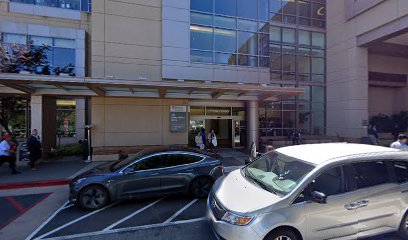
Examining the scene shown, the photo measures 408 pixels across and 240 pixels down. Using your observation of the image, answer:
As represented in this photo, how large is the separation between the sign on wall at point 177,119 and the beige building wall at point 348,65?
12.9 metres

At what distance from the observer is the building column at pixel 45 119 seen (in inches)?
426

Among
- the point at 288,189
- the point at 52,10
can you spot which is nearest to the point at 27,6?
the point at 52,10

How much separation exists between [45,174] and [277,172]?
9.05 m

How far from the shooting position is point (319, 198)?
9.90 ft

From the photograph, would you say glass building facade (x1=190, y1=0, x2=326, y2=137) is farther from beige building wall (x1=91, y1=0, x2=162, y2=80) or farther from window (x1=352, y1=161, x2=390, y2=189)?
window (x1=352, y1=161, x2=390, y2=189)

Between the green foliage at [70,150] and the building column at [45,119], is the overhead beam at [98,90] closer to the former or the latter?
the building column at [45,119]

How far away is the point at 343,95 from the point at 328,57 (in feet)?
12.6

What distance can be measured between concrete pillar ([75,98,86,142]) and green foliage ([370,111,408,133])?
999 inches

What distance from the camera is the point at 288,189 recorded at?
3307mm

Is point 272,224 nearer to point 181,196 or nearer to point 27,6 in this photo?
point 181,196

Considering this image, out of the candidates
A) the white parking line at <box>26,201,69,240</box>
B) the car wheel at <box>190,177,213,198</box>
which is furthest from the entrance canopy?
the white parking line at <box>26,201,69,240</box>

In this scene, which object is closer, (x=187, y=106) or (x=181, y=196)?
(x=181, y=196)

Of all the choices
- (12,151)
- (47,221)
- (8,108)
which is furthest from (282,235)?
(8,108)

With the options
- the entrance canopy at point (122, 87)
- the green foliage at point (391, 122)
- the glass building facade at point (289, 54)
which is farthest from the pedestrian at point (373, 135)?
the entrance canopy at point (122, 87)
